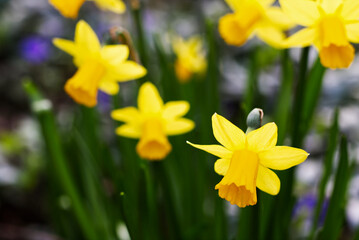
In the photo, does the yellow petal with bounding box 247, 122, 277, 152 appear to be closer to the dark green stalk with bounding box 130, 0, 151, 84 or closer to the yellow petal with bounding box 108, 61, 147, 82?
the yellow petal with bounding box 108, 61, 147, 82

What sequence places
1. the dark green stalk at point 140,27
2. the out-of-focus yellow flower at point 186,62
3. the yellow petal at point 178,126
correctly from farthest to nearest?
the out-of-focus yellow flower at point 186,62
the dark green stalk at point 140,27
the yellow petal at point 178,126

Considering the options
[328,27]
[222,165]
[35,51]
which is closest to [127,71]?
[222,165]

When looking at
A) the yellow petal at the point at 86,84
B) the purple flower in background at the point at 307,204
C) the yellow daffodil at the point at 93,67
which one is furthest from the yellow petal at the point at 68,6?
the purple flower in background at the point at 307,204

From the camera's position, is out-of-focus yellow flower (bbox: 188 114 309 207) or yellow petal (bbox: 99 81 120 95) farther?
yellow petal (bbox: 99 81 120 95)

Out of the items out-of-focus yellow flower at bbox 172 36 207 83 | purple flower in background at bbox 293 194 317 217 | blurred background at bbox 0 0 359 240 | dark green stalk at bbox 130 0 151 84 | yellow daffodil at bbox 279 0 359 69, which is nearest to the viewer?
yellow daffodil at bbox 279 0 359 69

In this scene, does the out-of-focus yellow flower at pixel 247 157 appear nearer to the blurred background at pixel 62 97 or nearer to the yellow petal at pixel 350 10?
the yellow petal at pixel 350 10

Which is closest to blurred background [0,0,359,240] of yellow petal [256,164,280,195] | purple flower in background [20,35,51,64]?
purple flower in background [20,35,51,64]

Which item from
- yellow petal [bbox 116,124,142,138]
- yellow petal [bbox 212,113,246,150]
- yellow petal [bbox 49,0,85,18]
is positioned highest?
yellow petal [bbox 49,0,85,18]
